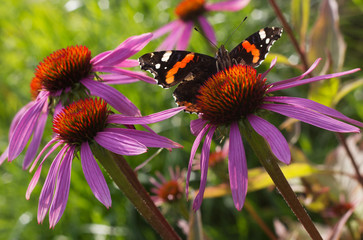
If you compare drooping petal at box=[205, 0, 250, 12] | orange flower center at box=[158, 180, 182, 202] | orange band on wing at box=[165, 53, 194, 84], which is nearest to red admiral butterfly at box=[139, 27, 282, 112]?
orange band on wing at box=[165, 53, 194, 84]

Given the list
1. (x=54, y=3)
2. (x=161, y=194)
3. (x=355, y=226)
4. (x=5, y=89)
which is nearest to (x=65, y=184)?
(x=161, y=194)

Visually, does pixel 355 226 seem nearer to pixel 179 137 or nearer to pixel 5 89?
pixel 179 137

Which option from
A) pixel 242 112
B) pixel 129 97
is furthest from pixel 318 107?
pixel 129 97

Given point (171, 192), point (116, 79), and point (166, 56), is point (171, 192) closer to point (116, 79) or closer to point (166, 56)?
point (116, 79)

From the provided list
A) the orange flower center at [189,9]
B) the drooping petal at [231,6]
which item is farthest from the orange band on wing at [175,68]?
the orange flower center at [189,9]

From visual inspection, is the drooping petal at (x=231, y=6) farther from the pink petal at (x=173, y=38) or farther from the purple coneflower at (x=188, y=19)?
the pink petal at (x=173, y=38)

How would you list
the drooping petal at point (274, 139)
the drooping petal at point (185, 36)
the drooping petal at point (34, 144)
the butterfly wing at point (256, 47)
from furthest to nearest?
the drooping petal at point (185, 36), the drooping petal at point (34, 144), the butterfly wing at point (256, 47), the drooping petal at point (274, 139)
